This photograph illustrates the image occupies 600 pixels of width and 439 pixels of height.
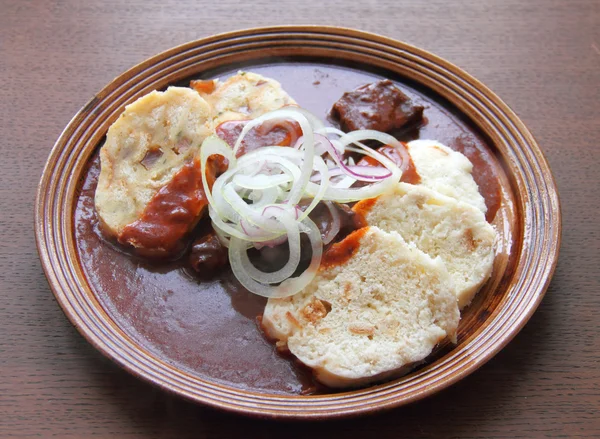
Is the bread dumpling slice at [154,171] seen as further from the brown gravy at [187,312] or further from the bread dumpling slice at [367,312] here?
the bread dumpling slice at [367,312]

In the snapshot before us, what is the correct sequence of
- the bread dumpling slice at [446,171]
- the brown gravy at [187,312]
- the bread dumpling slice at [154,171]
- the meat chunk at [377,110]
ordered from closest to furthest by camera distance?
the brown gravy at [187,312] → the bread dumpling slice at [154,171] → the bread dumpling slice at [446,171] → the meat chunk at [377,110]

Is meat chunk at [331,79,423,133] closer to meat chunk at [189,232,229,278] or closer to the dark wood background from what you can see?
the dark wood background

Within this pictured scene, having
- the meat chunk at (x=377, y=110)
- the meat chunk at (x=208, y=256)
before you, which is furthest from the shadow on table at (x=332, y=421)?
the meat chunk at (x=377, y=110)

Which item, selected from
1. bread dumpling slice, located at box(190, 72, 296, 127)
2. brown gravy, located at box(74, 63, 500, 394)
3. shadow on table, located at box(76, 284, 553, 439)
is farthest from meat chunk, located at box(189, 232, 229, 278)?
bread dumpling slice, located at box(190, 72, 296, 127)

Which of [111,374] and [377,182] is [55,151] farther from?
[377,182]

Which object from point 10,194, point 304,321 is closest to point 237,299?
point 304,321
